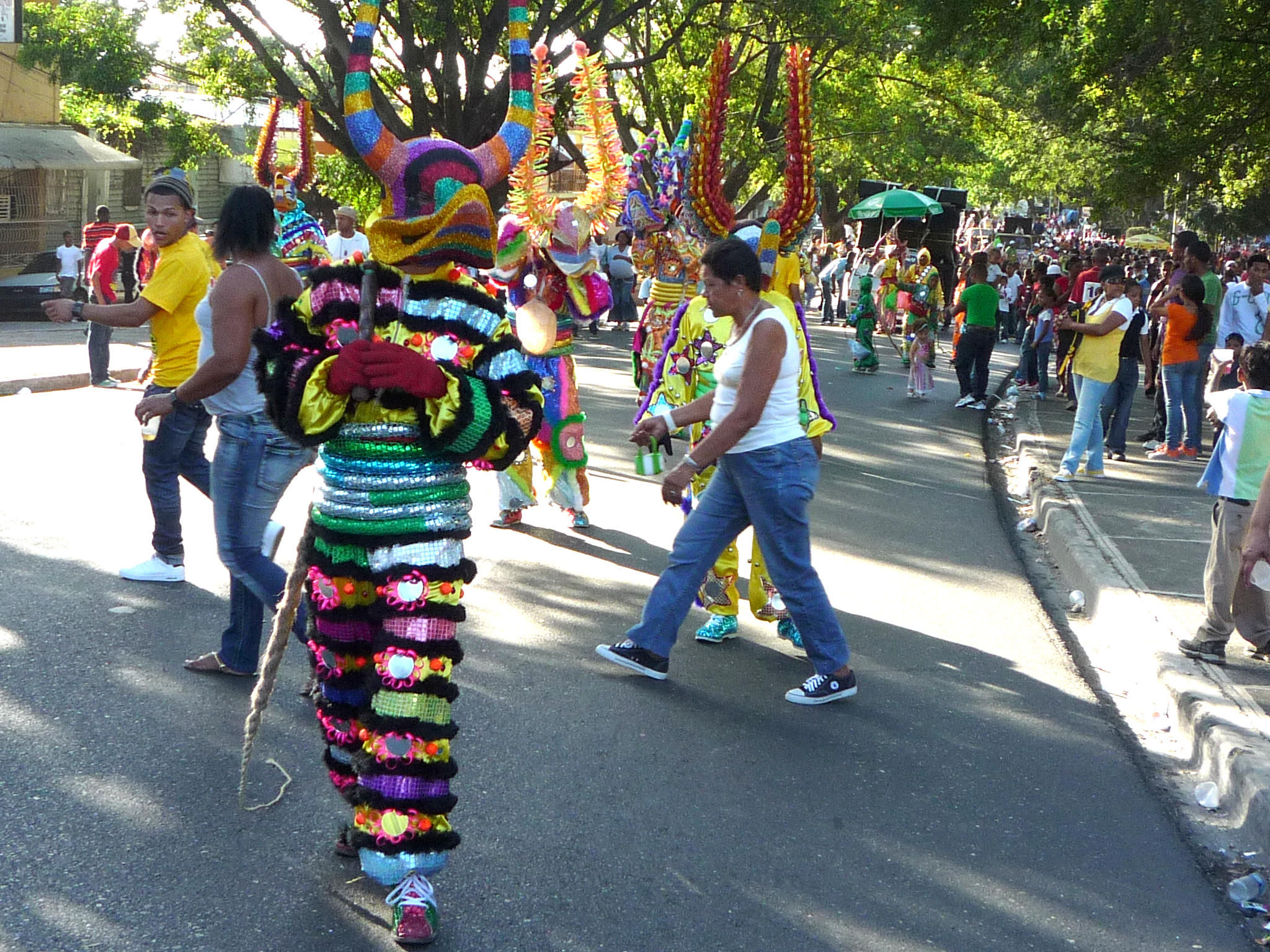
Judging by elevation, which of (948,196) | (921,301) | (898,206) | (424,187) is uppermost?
(948,196)

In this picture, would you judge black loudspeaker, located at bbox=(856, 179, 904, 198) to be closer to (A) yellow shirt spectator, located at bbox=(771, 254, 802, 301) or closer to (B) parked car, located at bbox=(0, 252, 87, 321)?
(B) parked car, located at bbox=(0, 252, 87, 321)

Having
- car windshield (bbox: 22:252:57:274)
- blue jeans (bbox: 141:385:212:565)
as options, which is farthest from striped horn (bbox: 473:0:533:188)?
car windshield (bbox: 22:252:57:274)

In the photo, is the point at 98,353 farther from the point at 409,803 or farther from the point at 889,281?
the point at 409,803

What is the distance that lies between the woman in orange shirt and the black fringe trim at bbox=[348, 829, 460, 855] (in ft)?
31.6

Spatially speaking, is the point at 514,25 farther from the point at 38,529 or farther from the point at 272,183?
the point at 272,183

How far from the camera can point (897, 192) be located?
2620cm

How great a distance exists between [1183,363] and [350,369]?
997 cm

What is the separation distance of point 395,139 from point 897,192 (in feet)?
77.7

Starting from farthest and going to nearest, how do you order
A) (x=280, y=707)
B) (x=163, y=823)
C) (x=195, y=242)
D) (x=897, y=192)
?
(x=897, y=192) < (x=195, y=242) < (x=280, y=707) < (x=163, y=823)

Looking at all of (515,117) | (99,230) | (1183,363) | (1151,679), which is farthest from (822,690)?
(99,230)

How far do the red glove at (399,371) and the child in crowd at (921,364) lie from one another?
13.4m

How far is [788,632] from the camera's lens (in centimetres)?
627

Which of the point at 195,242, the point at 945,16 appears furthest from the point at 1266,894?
the point at 945,16

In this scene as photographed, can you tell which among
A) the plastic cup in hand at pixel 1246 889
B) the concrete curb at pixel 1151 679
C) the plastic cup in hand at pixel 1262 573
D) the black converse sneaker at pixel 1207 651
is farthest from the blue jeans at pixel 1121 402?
the plastic cup in hand at pixel 1246 889
